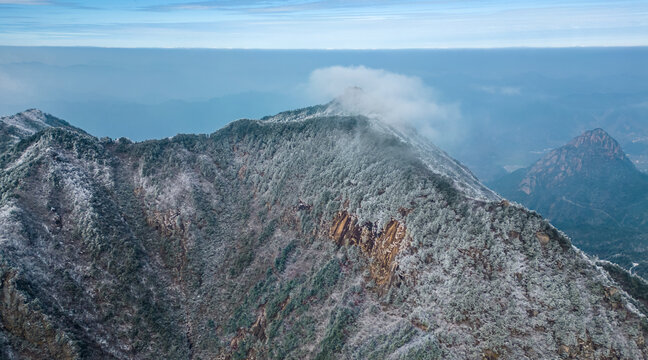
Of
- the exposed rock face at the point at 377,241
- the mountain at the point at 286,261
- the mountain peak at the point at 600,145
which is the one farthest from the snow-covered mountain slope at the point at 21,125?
the mountain peak at the point at 600,145

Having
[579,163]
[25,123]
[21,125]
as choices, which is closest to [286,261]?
[21,125]

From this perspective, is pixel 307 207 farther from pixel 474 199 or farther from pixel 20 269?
pixel 20 269

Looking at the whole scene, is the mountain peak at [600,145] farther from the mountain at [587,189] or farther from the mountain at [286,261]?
the mountain at [286,261]

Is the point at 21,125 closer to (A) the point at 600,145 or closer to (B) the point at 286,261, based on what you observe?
(B) the point at 286,261

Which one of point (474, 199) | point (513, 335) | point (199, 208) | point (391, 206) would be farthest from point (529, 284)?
point (199, 208)

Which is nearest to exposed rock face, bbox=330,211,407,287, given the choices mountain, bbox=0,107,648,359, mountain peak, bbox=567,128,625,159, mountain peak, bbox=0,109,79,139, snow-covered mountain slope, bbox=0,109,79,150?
mountain, bbox=0,107,648,359

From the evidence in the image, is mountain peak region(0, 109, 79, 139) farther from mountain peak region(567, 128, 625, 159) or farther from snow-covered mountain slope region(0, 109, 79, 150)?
mountain peak region(567, 128, 625, 159)
